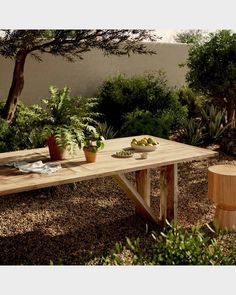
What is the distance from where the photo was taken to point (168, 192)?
5359 mm

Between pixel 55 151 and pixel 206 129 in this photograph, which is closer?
pixel 55 151

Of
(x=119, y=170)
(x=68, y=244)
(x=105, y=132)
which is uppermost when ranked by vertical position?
(x=119, y=170)

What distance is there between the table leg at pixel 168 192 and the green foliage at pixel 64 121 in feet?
3.73

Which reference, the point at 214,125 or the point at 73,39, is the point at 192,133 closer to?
the point at 214,125

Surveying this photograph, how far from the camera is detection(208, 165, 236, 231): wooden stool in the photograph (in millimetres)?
5227

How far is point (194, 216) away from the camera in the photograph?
5.83m

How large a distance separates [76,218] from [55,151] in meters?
1.32

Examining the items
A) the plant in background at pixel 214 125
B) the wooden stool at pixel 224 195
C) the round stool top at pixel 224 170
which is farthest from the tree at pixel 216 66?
the wooden stool at pixel 224 195

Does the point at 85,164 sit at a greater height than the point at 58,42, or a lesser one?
lesser

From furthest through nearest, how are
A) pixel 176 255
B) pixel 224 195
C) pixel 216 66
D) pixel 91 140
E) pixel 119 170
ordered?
pixel 216 66 → pixel 224 195 → pixel 91 140 → pixel 119 170 → pixel 176 255

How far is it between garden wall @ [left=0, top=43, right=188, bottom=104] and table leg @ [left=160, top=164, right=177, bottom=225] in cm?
523

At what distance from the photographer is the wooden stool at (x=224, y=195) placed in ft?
17.1

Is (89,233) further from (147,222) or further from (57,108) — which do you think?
(57,108)

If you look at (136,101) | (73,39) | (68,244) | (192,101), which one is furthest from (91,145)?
(192,101)
